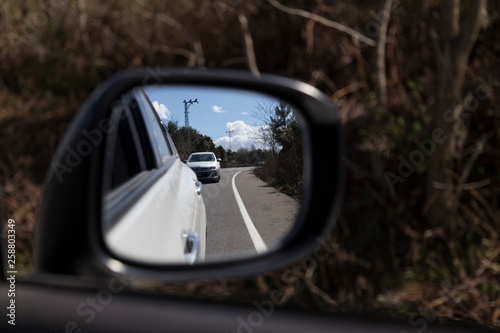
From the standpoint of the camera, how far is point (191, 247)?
166cm

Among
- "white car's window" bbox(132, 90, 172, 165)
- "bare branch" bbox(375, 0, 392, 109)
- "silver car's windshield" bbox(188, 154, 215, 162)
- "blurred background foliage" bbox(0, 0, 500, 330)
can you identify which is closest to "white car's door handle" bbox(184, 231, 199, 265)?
"silver car's windshield" bbox(188, 154, 215, 162)

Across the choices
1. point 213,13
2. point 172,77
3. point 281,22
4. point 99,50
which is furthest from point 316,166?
point 99,50

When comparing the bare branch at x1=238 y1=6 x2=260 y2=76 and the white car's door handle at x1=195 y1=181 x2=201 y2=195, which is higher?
the bare branch at x1=238 y1=6 x2=260 y2=76

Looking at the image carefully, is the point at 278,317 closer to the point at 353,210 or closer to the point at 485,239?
the point at 353,210

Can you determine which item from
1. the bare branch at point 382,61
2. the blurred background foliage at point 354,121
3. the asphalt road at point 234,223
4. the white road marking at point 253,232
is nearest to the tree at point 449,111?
the blurred background foliage at point 354,121

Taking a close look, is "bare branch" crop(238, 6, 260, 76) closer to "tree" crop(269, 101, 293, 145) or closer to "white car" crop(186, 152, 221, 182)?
"tree" crop(269, 101, 293, 145)

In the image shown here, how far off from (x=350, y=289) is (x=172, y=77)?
8.68 feet

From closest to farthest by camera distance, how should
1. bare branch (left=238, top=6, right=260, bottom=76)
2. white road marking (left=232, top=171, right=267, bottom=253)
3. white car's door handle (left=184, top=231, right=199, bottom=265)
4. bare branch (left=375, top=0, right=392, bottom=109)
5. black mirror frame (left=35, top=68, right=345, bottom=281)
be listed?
black mirror frame (left=35, top=68, right=345, bottom=281), white car's door handle (left=184, top=231, right=199, bottom=265), white road marking (left=232, top=171, right=267, bottom=253), bare branch (left=375, top=0, right=392, bottom=109), bare branch (left=238, top=6, right=260, bottom=76)

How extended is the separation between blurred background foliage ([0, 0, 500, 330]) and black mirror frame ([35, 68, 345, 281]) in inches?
49.6

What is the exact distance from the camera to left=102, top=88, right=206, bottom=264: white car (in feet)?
4.07

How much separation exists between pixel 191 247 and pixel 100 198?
0.57m

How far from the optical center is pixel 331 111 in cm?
149

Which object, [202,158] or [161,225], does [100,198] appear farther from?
[202,158]

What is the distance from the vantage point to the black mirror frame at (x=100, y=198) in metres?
1.18
